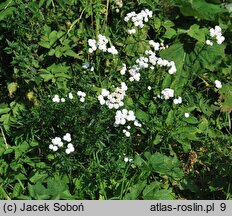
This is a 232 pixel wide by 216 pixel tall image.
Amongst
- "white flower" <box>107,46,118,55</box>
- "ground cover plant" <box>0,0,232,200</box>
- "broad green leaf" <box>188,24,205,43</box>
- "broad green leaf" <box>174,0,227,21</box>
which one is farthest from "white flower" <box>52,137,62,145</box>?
"broad green leaf" <box>174,0,227,21</box>

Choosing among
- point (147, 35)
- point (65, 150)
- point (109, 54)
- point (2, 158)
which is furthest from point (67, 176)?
point (147, 35)

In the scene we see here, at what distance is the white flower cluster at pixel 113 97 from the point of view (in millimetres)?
3990

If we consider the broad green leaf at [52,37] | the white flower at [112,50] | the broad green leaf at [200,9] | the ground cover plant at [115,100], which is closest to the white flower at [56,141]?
the ground cover plant at [115,100]

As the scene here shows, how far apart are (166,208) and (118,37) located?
1459 millimetres

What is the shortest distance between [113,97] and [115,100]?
0.15 ft

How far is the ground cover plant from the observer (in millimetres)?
4004

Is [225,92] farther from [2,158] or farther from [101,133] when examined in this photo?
[2,158]

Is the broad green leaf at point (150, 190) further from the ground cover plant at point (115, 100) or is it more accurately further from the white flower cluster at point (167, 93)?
the white flower cluster at point (167, 93)

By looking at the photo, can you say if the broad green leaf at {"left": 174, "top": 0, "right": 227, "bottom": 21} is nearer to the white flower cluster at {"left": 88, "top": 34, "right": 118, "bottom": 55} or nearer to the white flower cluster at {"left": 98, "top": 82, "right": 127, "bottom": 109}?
the white flower cluster at {"left": 88, "top": 34, "right": 118, "bottom": 55}

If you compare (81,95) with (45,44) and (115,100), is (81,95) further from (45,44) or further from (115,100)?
(45,44)

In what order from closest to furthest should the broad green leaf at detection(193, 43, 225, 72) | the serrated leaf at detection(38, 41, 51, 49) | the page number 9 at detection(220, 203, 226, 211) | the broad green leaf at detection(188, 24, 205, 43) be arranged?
1. the page number 9 at detection(220, 203, 226, 211)
2. the serrated leaf at detection(38, 41, 51, 49)
3. the broad green leaf at detection(193, 43, 225, 72)
4. the broad green leaf at detection(188, 24, 205, 43)

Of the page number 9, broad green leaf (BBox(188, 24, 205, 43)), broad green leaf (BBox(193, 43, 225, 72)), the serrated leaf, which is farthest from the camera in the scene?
broad green leaf (BBox(188, 24, 205, 43))

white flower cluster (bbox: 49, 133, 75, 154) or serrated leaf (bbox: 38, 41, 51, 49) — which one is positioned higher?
serrated leaf (bbox: 38, 41, 51, 49)

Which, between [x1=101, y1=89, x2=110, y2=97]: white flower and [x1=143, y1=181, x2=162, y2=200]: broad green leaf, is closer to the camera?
[x1=143, y1=181, x2=162, y2=200]: broad green leaf
